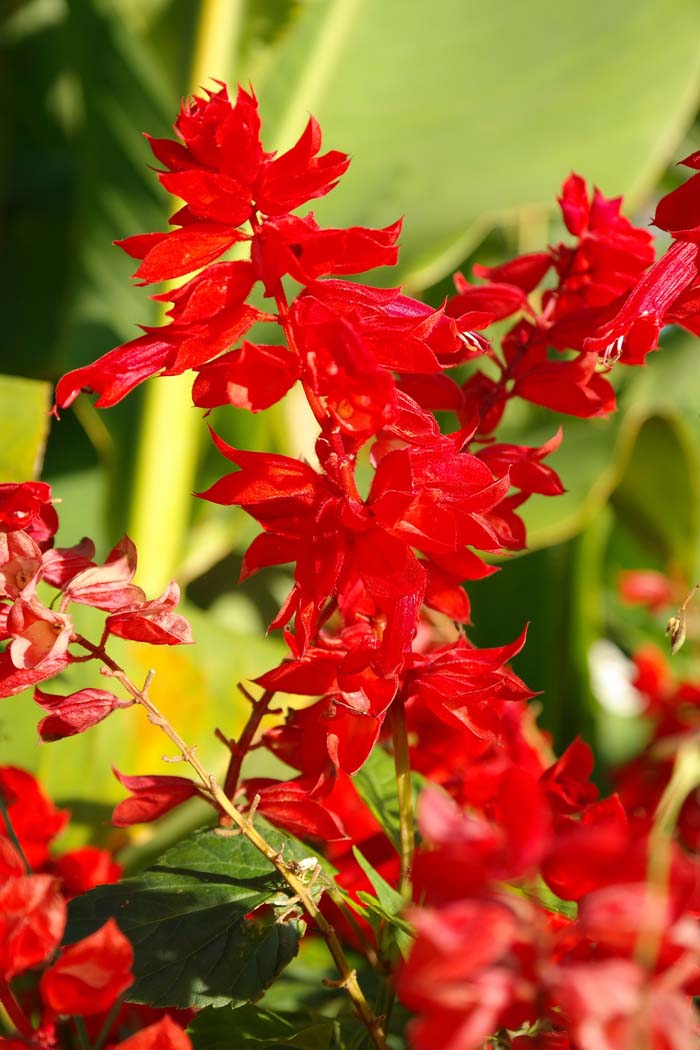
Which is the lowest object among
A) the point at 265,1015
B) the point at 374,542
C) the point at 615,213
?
the point at 265,1015

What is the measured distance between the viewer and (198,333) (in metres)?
0.39

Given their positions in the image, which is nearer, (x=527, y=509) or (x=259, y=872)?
(x=259, y=872)

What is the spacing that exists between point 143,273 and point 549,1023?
292 millimetres

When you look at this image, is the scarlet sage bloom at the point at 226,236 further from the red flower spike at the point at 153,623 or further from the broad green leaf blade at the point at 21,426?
the broad green leaf blade at the point at 21,426

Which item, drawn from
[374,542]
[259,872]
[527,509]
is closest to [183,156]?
[374,542]

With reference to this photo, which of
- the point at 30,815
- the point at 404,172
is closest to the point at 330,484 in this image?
the point at 30,815

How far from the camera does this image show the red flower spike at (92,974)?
0.91 ft

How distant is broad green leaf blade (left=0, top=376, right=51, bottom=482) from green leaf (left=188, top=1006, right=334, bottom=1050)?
1.25 ft

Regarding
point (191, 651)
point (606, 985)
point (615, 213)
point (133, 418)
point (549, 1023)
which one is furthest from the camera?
point (133, 418)

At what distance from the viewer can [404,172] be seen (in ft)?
4.42

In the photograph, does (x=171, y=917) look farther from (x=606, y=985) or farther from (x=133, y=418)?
(x=133, y=418)

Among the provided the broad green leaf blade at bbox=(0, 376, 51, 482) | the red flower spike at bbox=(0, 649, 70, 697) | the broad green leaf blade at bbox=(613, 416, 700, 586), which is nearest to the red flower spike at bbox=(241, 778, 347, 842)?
the red flower spike at bbox=(0, 649, 70, 697)

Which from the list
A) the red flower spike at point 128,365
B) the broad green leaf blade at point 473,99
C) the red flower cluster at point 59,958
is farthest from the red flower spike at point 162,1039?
the broad green leaf blade at point 473,99

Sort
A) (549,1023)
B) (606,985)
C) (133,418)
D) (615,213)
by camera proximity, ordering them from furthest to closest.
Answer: (133,418), (615,213), (549,1023), (606,985)
